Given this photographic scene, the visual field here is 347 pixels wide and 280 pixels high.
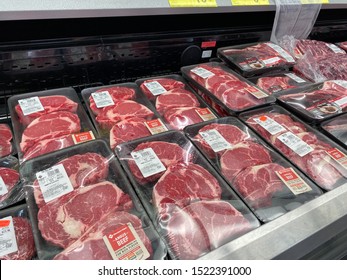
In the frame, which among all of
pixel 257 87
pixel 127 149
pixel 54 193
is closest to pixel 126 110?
pixel 127 149

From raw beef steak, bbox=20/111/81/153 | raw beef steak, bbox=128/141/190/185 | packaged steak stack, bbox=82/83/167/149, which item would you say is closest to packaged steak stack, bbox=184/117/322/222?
raw beef steak, bbox=128/141/190/185

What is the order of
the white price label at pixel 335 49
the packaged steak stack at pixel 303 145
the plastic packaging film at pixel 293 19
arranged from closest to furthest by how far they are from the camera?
the packaged steak stack at pixel 303 145 → the plastic packaging film at pixel 293 19 → the white price label at pixel 335 49

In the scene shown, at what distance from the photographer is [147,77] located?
5.88 ft

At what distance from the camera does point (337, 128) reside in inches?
58.9

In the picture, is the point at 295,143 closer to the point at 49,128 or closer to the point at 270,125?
the point at 270,125

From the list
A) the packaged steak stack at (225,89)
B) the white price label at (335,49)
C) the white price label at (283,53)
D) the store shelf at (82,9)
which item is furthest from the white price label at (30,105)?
the white price label at (335,49)

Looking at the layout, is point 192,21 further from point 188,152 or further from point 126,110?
point 188,152

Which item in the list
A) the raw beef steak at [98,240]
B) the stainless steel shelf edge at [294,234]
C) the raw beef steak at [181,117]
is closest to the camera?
the stainless steel shelf edge at [294,234]

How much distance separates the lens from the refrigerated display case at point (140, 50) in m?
0.84

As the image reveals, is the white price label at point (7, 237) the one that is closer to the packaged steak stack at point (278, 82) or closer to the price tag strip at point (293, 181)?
the price tag strip at point (293, 181)

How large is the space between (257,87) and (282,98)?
5.9 inches

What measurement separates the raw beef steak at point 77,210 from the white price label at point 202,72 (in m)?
0.90

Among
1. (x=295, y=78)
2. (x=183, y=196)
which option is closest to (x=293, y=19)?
(x=295, y=78)
